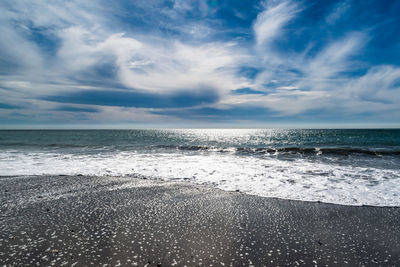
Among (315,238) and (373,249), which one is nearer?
(373,249)

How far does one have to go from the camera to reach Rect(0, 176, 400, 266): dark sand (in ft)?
10.9

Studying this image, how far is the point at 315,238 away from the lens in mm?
4055

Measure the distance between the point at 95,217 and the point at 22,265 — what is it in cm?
184

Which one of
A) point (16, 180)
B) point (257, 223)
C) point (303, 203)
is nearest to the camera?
point (257, 223)

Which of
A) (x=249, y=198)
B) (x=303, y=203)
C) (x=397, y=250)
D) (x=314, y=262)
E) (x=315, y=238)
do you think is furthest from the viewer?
(x=249, y=198)

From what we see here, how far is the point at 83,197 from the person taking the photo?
21.3ft

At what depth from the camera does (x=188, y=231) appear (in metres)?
4.25

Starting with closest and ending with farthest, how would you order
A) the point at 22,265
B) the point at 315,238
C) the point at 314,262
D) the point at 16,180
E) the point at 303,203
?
the point at 22,265
the point at 314,262
the point at 315,238
the point at 303,203
the point at 16,180

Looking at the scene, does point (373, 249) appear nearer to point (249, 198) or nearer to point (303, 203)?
point (303, 203)

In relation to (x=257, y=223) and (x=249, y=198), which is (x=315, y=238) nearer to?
(x=257, y=223)

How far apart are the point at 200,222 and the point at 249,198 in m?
2.50

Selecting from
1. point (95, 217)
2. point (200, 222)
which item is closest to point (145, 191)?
point (95, 217)

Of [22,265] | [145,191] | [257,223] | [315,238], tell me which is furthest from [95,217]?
[315,238]

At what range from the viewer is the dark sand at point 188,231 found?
333 cm
